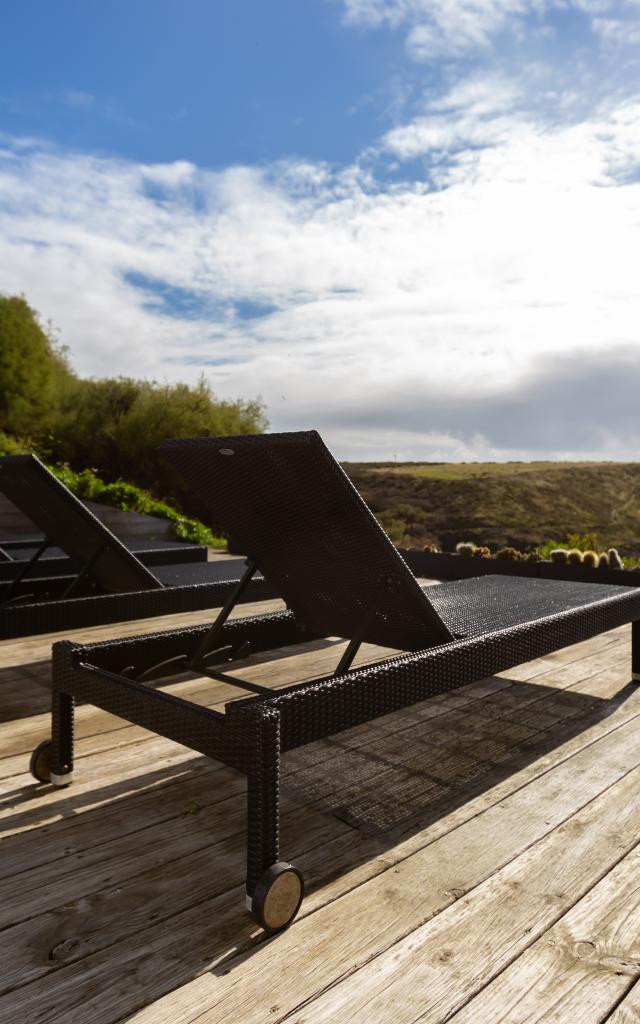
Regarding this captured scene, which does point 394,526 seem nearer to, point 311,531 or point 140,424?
point 140,424

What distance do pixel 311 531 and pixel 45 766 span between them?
3.56ft

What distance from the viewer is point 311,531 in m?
2.13

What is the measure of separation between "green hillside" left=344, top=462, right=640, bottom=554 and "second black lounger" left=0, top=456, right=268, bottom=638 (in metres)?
5.03

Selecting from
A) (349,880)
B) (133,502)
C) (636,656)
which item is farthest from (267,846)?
(133,502)

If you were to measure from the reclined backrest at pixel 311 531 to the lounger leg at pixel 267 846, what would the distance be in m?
0.67

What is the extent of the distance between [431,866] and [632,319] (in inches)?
194

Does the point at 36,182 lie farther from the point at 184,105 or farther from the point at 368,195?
the point at 368,195

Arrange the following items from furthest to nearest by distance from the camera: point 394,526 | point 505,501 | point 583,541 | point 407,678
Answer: point 505,501
point 394,526
point 583,541
point 407,678

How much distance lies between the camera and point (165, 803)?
78.0 inches

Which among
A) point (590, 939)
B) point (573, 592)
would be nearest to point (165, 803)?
point (590, 939)

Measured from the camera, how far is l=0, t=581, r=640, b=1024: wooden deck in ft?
4.03

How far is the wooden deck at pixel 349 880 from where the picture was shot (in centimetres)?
123

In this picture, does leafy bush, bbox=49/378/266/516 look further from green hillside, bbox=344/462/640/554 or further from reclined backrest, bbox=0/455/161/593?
reclined backrest, bbox=0/455/161/593

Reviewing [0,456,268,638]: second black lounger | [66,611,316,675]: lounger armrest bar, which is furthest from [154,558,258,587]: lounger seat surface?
[66,611,316,675]: lounger armrest bar
